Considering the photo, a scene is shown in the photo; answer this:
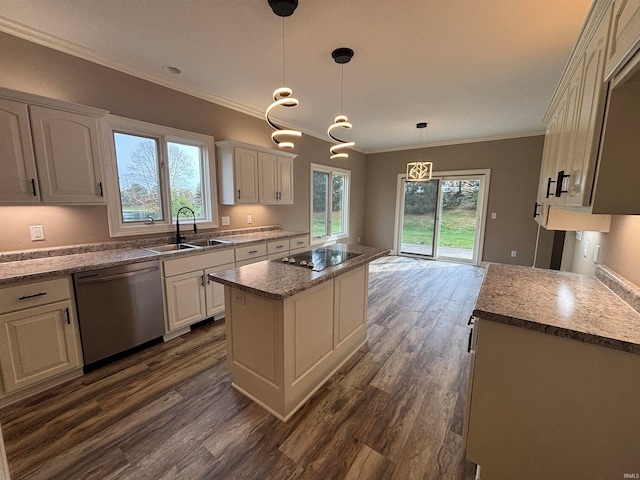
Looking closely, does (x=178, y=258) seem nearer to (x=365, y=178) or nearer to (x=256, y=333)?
(x=256, y=333)

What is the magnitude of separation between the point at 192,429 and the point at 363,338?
1.62 meters

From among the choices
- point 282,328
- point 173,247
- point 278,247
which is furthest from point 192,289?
point 282,328

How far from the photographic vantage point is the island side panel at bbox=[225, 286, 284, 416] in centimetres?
170

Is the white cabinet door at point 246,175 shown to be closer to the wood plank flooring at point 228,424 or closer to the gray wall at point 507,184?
the wood plank flooring at point 228,424

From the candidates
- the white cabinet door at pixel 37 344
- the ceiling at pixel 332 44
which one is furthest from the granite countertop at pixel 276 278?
the ceiling at pixel 332 44

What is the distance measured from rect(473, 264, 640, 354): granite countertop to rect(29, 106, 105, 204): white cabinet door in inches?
119

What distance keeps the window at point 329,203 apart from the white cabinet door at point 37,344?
3.91m

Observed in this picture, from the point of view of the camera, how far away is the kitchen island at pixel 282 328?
166 centimetres

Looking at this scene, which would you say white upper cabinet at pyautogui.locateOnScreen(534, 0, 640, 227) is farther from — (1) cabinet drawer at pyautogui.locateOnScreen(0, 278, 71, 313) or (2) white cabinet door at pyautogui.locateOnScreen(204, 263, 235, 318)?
(1) cabinet drawer at pyautogui.locateOnScreen(0, 278, 71, 313)

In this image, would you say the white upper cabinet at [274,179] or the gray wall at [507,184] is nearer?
the white upper cabinet at [274,179]

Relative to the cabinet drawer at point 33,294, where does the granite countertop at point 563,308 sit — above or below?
above

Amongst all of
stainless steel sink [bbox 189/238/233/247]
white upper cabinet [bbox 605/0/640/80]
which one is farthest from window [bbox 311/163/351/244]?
white upper cabinet [bbox 605/0/640/80]

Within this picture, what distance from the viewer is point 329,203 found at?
18.9ft

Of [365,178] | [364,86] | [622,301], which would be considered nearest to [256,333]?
[622,301]
